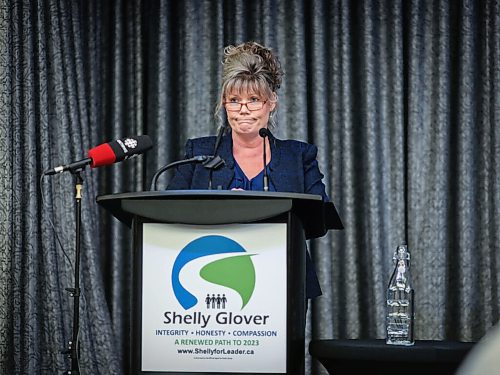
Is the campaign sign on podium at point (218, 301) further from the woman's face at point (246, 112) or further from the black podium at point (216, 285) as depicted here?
the woman's face at point (246, 112)

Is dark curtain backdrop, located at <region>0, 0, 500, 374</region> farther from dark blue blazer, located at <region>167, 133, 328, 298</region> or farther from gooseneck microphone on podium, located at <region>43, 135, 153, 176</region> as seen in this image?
gooseneck microphone on podium, located at <region>43, 135, 153, 176</region>

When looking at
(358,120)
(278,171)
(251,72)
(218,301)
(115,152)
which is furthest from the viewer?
(358,120)

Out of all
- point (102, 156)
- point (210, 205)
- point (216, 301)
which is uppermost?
point (102, 156)

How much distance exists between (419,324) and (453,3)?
1660mm

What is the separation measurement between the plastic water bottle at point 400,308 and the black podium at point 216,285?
0.85 metres

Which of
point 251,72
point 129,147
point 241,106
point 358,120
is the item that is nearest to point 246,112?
point 241,106

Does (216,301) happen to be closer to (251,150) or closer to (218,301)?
(218,301)

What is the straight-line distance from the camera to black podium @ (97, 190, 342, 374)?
1.76 metres

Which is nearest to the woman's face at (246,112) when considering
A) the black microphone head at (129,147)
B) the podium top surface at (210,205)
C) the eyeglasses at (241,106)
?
the eyeglasses at (241,106)

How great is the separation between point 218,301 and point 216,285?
3cm

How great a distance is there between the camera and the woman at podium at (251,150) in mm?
2434

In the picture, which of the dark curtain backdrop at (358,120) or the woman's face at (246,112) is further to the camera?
the dark curtain backdrop at (358,120)

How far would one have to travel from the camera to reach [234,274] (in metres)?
1.77

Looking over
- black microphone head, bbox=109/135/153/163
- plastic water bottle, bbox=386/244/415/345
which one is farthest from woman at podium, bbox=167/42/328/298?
plastic water bottle, bbox=386/244/415/345
